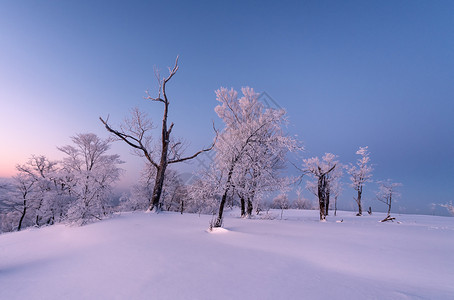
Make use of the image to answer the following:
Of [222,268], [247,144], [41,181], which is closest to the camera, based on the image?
[222,268]

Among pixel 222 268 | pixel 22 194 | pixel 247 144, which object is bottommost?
pixel 22 194

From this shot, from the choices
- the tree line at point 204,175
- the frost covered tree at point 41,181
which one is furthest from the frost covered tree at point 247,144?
the frost covered tree at point 41,181

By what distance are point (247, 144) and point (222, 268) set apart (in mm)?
5462

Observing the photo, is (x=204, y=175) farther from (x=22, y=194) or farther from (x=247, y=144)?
(x=22, y=194)

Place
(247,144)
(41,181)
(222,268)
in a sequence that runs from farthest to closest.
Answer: (41,181) < (247,144) < (222,268)

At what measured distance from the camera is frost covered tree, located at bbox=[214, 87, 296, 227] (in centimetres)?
773

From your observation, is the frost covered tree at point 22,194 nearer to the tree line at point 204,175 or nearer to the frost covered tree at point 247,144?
the tree line at point 204,175

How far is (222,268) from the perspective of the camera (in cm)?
302

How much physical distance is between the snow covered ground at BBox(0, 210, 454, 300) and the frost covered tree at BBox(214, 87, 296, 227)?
116 inches

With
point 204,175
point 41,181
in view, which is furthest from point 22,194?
point 204,175

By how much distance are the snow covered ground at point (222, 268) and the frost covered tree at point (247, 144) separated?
2.96 metres

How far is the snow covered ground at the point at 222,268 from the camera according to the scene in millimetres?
2373

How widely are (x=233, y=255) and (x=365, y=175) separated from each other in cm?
3053

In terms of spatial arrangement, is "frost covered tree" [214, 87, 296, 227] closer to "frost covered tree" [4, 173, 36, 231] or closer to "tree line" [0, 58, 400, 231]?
"tree line" [0, 58, 400, 231]
